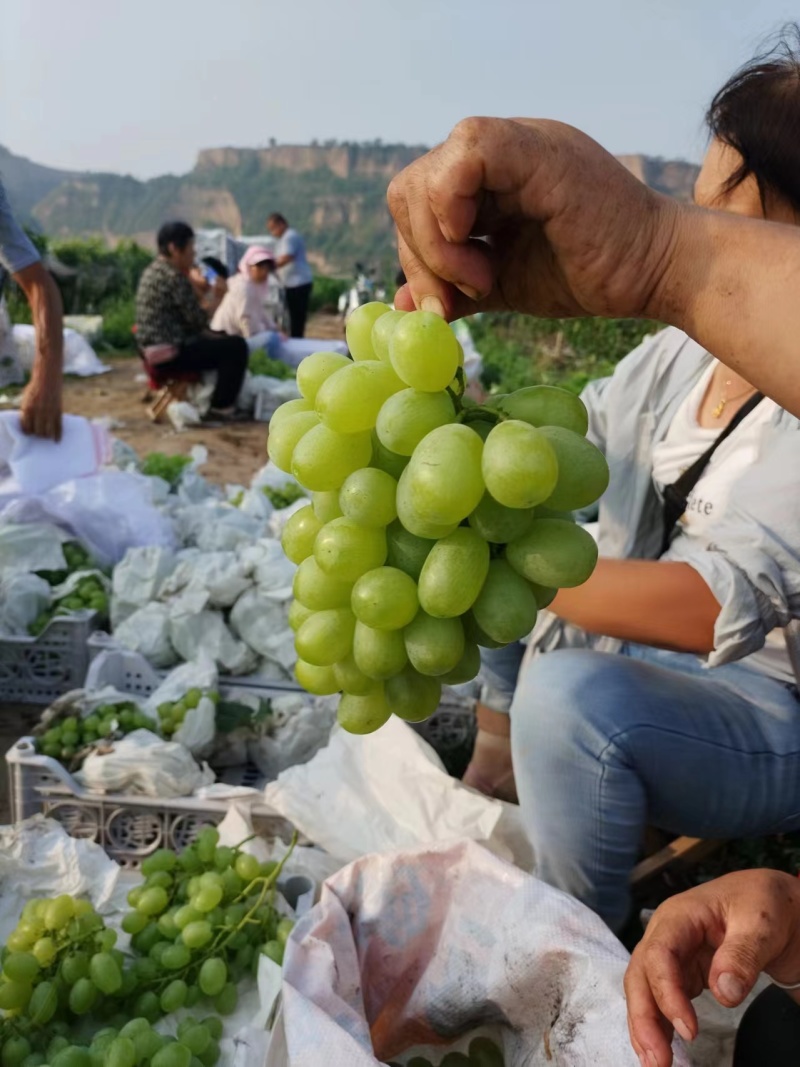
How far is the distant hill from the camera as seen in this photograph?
7306 centimetres

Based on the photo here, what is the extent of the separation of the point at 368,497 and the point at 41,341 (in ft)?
10.2

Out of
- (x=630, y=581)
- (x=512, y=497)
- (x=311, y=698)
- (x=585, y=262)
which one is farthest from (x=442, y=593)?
(x=311, y=698)

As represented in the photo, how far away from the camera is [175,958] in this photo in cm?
154

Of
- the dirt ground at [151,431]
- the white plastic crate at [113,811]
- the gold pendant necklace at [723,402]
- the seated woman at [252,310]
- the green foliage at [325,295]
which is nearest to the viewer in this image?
the gold pendant necklace at [723,402]

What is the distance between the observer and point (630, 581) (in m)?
1.68

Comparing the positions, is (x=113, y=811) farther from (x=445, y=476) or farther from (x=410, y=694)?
(x=445, y=476)

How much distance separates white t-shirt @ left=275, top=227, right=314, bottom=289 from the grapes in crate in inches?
429

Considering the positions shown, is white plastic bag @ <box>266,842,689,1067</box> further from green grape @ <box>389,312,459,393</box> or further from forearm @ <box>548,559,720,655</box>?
green grape @ <box>389,312,459,393</box>

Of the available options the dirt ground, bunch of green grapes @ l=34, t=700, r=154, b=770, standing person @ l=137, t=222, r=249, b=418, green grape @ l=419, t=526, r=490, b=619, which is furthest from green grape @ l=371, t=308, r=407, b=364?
standing person @ l=137, t=222, r=249, b=418

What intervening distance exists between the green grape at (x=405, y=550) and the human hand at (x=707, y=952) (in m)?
0.64

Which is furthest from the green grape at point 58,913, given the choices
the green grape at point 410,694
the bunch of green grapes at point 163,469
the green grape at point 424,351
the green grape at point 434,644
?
the bunch of green grapes at point 163,469

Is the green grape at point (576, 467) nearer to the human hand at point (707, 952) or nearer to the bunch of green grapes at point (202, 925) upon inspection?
the human hand at point (707, 952)

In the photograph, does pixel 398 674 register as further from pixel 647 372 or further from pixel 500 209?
pixel 647 372

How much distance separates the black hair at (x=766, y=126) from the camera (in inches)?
59.6
